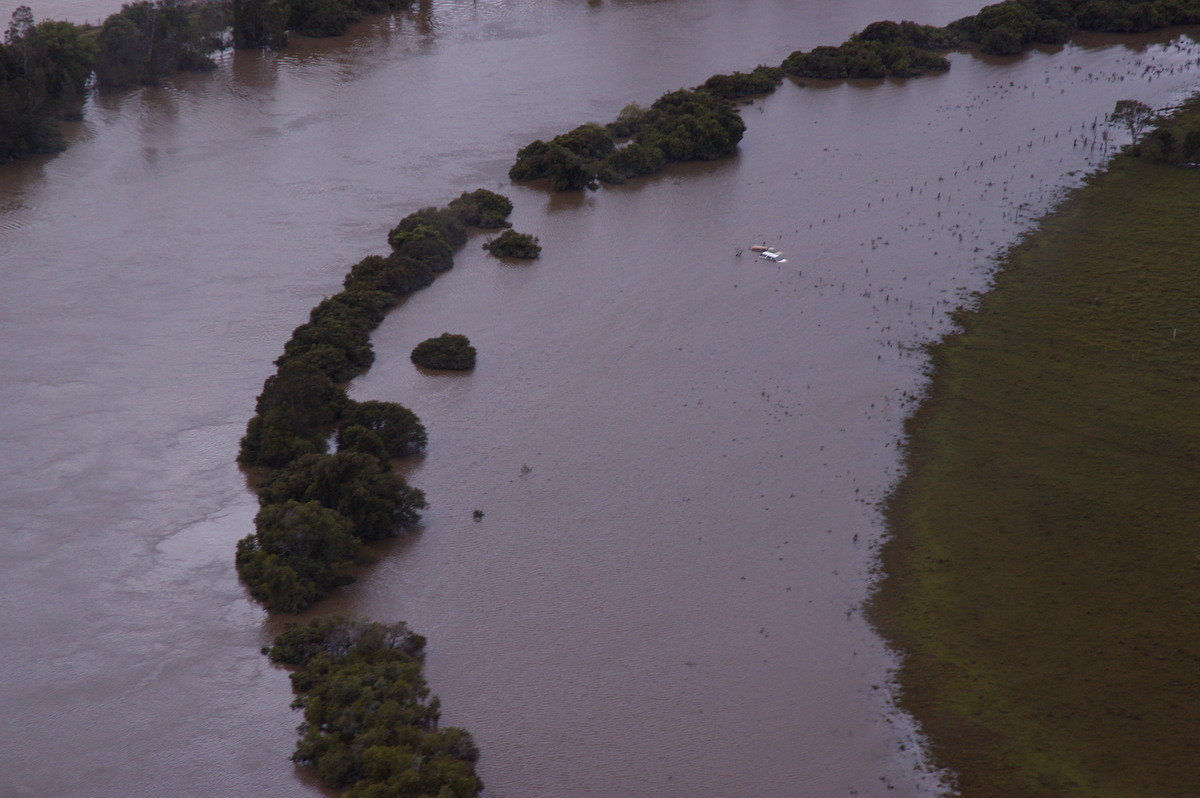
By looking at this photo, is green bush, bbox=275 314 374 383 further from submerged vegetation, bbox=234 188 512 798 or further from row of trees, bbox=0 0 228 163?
row of trees, bbox=0 0 228 163

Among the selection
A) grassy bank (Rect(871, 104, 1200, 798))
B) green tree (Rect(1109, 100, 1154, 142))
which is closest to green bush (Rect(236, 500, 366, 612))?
grassy bank (Rect(871, 104, 1200, 798))

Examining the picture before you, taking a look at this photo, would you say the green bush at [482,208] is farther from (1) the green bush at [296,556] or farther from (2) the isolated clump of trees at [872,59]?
(2) the isolated clump of trees at [872,59]

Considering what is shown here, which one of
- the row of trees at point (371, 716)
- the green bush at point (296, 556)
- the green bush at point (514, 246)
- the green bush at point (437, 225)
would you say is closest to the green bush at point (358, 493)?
the green bush at point (296, 556)

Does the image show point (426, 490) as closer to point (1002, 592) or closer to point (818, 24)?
point (1002, 592)

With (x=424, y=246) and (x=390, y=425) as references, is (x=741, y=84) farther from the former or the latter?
(x=390, y=425)

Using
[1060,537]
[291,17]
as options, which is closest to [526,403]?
[1060,537]

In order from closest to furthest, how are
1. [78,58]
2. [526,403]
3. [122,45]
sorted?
[526,403], [78,58], [122,45]
